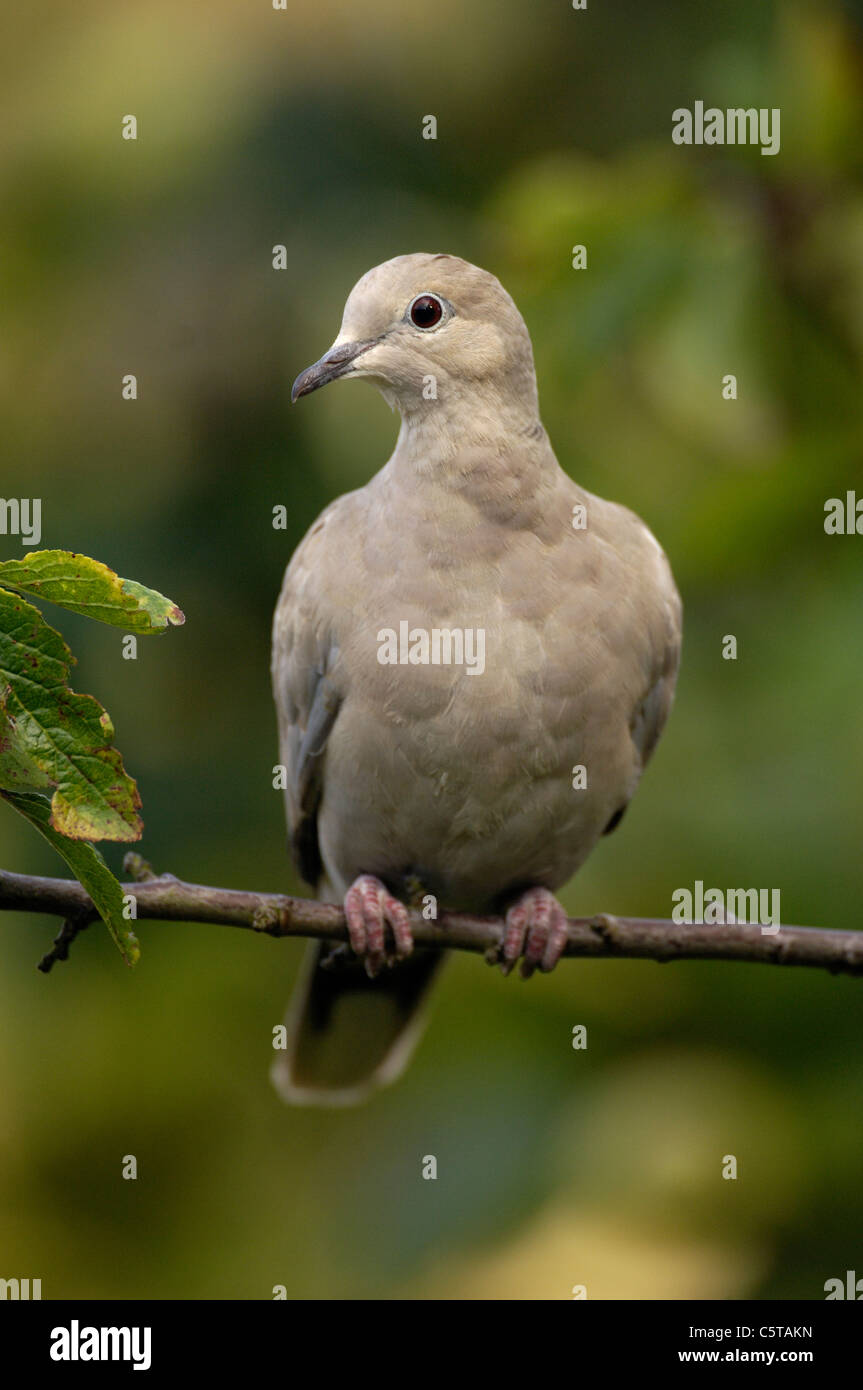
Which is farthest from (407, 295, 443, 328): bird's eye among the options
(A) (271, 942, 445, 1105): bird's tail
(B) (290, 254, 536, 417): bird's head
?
(A) (271, 942, 445, 1105): bird's tail

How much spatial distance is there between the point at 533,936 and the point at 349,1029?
128 cm

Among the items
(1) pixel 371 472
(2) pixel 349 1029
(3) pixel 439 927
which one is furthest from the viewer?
(1) pixel 371 472

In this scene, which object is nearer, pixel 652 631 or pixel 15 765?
pixel 15 765

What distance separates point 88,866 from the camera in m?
2.51

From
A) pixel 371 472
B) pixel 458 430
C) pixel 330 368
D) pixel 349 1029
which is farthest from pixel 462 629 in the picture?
pixel 349 1029

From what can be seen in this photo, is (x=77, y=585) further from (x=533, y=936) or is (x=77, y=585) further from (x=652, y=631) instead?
(x=652, y=631)

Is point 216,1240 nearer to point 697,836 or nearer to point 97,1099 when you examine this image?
point 97,1099

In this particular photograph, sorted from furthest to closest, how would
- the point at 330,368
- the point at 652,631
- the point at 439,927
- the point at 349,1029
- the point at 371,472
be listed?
the point at 371,472, the point at 349,1029, the point at 652,631, the point at 330,368, the point at 439,927

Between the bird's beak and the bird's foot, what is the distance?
1.17 metres

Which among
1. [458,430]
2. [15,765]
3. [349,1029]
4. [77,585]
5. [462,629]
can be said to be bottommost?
[349,1029]

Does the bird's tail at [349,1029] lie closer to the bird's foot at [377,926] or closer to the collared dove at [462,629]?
the collared dove at [462,629]

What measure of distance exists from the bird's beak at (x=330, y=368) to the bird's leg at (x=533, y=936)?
4.33 feet

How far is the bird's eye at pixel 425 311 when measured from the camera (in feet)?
12.9

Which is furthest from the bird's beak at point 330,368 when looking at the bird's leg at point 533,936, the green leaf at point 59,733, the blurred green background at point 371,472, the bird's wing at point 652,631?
the green leaf at point 59,733
